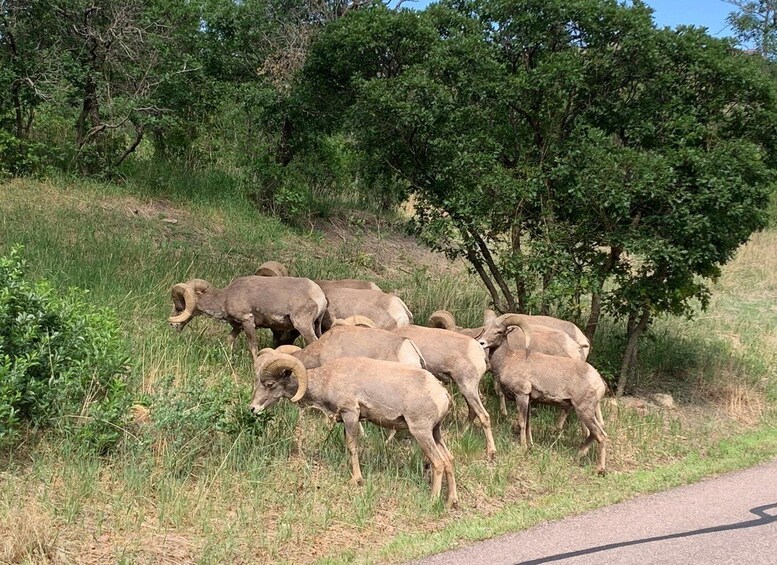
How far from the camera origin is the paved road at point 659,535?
680 cm

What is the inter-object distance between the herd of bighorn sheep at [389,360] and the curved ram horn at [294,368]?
0.03ft

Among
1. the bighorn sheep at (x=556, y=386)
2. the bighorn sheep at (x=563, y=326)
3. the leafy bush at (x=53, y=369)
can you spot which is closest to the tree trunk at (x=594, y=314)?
the bighorn sheep at (x=563, y=326)

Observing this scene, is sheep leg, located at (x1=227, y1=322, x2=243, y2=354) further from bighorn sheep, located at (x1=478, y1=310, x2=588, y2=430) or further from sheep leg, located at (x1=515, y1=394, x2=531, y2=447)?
sheep leg, located at (x1=515, y1=394, x2=531, y2=447)

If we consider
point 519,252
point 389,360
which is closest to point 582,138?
point 519,252

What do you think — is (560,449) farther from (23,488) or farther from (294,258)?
(294,258)

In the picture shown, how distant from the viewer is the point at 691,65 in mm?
11398

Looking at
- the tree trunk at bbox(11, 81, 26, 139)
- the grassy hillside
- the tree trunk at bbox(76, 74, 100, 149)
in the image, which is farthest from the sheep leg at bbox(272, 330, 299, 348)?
the tree trunk at bbox(11, 81, 26, 139)

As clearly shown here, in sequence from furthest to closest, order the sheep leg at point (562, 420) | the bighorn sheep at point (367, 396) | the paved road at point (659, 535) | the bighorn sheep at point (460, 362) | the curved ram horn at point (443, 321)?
the curved ram horn at point (443, 321)
the sheep leg at point (562, 420)
the bighorn sheep at point (460, 362)
the bighorn sheep at point (367, 396)
the paved road at point (659, 535)

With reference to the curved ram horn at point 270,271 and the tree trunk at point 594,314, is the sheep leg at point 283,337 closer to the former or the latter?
the curved ram horn at point 270,271

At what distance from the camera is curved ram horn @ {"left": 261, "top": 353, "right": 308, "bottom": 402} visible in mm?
8289

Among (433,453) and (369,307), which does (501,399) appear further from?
(433,453)

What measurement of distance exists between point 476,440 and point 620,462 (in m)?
1.80

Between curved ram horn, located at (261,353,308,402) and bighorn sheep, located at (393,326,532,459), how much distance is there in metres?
1.71

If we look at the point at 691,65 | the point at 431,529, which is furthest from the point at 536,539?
the point at 691,65
